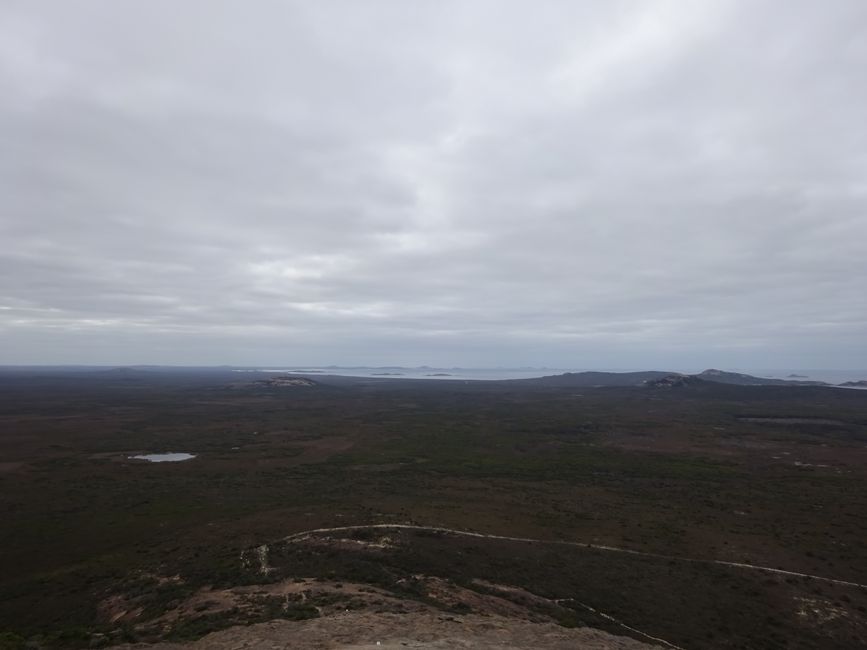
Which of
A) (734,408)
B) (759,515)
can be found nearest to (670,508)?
(759,515)

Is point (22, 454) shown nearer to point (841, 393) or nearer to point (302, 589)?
point (302, 589)

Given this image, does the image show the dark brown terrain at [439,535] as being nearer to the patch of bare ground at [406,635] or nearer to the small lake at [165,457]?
the patch of bare ground at [406,635]

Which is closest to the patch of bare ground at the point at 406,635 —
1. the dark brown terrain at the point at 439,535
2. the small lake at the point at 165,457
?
the dark brown terrain at the point at 439,535

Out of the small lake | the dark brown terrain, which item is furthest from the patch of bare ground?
the small lake

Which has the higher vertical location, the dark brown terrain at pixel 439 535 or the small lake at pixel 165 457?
the dark brown terrain at pixel 439 535

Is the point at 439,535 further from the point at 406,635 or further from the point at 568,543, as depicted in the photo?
the point at 406,635


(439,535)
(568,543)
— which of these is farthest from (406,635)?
(568,543)

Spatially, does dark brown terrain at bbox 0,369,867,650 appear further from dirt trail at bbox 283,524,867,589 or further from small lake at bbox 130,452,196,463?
small lake at bbox 130,452,196,463

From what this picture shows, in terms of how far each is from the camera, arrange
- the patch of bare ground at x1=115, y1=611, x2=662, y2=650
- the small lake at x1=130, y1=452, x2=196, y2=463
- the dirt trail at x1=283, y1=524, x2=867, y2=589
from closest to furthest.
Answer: the patch of bare ground at x1=115, y1=611, x2=662, y2=650 < the dirt trail at x1=283, y1=524, x2=867, y2=589 < the small lake at x1=130, y1=452, x2=196, y2=463
